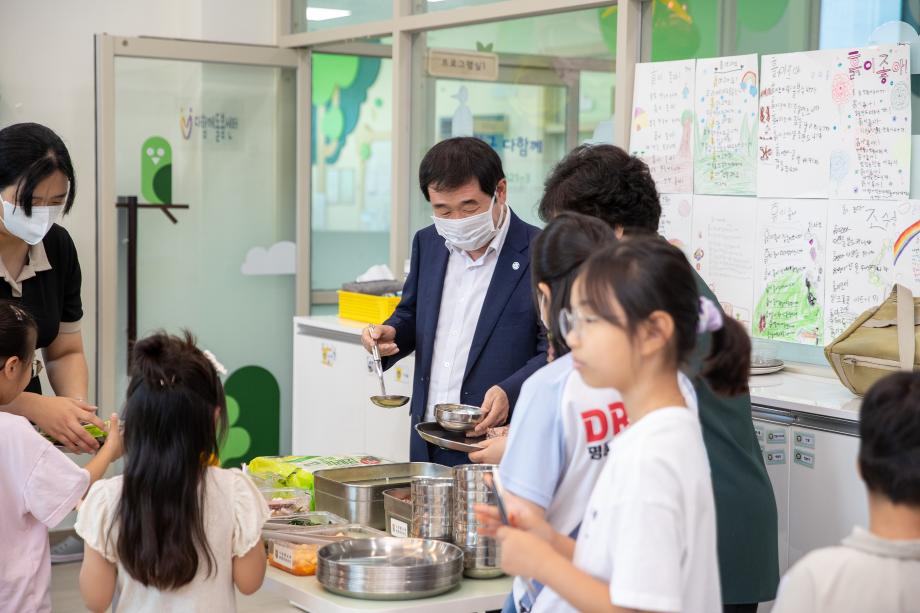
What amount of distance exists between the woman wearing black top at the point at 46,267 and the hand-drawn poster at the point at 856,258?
76.8 inches

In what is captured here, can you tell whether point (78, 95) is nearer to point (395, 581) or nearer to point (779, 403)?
point (779, 403)

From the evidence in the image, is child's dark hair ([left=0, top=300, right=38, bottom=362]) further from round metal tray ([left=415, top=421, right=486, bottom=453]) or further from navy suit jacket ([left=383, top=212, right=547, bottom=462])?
navy suit jacket ([left=383, top=212, right=547, bottom=462])

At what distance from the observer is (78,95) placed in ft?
15.4

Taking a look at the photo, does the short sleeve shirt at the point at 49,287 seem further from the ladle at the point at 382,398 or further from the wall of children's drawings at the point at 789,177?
the wall of children's drawings at the point at 789,177

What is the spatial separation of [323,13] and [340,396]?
1790 millimetres

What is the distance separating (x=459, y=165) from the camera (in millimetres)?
2457

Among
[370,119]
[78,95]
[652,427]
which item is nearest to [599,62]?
[370,119]

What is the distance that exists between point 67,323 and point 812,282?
1.99 meters

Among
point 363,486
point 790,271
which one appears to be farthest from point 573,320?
point 790,271

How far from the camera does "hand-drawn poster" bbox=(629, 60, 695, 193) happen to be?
3.43m

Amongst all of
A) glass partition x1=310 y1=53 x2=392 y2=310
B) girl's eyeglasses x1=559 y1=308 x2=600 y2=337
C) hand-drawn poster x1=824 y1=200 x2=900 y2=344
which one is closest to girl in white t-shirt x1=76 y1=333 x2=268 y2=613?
girl's eyeglasses x1=559 y1=308 x2=600 y2=337

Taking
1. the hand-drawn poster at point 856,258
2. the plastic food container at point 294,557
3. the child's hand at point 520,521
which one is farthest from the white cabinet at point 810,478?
the child's hand at point 520,521

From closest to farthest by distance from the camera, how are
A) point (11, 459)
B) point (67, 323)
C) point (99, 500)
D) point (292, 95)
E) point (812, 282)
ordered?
point (99, 500), point (11, 459), point (67, 323), point (812, 282), point (292, 95)

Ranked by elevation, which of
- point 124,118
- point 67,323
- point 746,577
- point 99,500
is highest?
point 124,118
